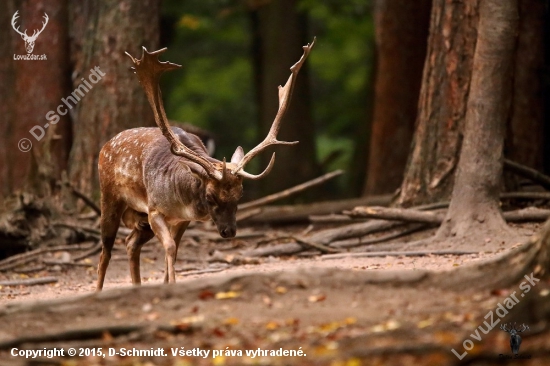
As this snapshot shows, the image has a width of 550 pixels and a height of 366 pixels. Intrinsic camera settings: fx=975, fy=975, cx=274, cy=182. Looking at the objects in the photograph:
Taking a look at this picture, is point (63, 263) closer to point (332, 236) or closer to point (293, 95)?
point (332, 236)

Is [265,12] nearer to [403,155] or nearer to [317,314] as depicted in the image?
[403,155]

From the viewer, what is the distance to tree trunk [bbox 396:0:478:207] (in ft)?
37.6

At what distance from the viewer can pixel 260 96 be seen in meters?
21.2

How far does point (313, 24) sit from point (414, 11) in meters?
12.9

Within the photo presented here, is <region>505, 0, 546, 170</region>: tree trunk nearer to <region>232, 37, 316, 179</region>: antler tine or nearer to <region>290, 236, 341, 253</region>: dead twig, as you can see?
<region>290, 236, 341, 253</region>: dead twig

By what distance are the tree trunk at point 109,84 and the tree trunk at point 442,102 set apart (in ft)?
13.5

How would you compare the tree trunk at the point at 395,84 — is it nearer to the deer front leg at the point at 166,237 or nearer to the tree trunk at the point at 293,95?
the tree trunk at the point at 293,95

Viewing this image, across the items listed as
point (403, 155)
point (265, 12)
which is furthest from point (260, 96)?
point (403, 155)

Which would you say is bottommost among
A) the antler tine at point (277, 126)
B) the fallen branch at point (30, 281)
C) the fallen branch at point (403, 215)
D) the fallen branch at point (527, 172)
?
the fallen branch at point (30, 281)

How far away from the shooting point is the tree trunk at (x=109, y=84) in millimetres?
13734

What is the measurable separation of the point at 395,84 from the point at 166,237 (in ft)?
24.5

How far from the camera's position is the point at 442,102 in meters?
11.6

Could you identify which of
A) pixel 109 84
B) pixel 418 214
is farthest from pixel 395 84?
pixel 418 214

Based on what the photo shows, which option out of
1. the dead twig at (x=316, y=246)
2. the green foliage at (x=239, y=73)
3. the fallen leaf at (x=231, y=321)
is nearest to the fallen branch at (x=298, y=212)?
the dead twig at (x=316, y=246)
